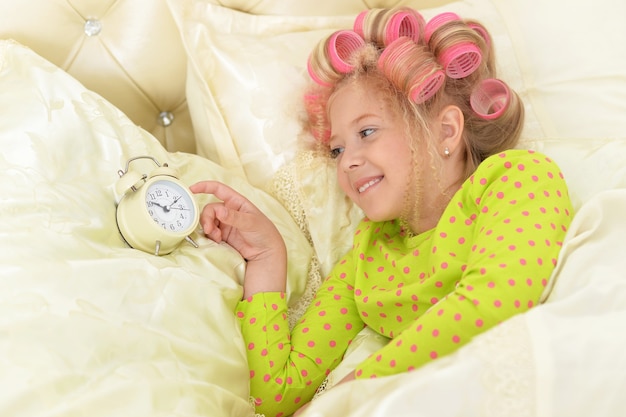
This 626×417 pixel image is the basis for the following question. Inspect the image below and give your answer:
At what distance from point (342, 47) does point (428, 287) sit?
1.67 ft

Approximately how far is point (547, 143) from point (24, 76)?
3.15 feet

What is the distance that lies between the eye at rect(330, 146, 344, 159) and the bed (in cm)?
3

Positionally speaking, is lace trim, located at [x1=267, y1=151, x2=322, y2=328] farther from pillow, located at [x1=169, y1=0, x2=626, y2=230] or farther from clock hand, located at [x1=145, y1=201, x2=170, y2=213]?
clock hand, located at [x1=145, y1=201, x2=170, y2=213]

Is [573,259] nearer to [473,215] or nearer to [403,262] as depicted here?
[473,215]

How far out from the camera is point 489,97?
1.28 meters

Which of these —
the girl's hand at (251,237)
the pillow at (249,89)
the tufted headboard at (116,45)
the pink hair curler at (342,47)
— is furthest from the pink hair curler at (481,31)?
the tufted headboard at (116,45)

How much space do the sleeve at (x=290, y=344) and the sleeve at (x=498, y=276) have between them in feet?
0.78

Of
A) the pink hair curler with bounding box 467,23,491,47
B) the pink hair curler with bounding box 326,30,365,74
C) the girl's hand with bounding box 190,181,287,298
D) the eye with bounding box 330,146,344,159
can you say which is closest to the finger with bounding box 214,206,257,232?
the girl's hand with bounding box 190,181,287,298

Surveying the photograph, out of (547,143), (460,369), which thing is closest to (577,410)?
(460,369)

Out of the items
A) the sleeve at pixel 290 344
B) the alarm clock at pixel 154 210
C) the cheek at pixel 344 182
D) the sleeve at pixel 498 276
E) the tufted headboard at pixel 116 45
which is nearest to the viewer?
the sleeve at pixel 498 276

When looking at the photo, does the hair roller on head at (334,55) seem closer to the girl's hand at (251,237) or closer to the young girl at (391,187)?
the young girl at (391,187)

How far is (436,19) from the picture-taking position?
1256 millimetres

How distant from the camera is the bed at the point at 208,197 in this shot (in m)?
0.81

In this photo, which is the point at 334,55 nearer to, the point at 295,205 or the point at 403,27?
the point at 403,27
